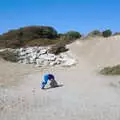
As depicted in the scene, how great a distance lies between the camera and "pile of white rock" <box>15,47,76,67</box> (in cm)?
3397

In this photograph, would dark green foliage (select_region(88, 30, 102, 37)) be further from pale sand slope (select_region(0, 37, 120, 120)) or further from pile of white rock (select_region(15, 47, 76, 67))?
pale sand slope (select_region(0, 37, 120, 120))

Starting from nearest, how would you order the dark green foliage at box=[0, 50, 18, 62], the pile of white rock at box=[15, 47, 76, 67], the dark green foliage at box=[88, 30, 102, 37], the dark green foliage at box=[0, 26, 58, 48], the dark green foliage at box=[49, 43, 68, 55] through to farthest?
the pile of white rock at box=[15, 47, 76, 67] → the dark green foliage at box=[0, 50, 18, 62] → the dark green foliage at box=[49, 43, 68, 55] → the dark green foliage at box=[88, 30, 102, 37] → the dark green foliage at box=[0, 26, 58, 48]

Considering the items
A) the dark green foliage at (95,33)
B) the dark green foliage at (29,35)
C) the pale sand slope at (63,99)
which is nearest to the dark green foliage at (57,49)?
the dark green foliage at (95,33)

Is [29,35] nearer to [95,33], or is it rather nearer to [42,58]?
[95,33]

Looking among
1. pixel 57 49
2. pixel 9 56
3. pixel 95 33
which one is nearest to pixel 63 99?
pixel 9 56

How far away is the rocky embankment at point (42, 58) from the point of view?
33969 millimetres

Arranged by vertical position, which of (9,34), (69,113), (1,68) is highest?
(9,34)

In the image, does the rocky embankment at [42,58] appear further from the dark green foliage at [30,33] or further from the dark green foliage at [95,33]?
the dark green foliage at [30,33]

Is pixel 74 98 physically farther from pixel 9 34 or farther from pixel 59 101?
pixel 9 34

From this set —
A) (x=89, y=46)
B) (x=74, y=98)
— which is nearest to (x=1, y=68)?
(x=89, y=46)

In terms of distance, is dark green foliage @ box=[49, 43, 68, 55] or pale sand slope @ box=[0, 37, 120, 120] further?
dark green foliage @ box=[49, 43, 68, 55]

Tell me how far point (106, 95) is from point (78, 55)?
19.6 metres

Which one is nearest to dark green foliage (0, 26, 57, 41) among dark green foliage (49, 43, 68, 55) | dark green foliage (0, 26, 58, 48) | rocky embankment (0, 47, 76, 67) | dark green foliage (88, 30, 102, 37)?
dark green foliage (0, 26, 58, 48)

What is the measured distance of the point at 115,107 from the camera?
1397cm
